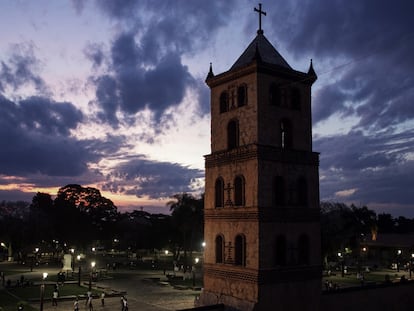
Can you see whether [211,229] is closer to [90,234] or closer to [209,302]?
[209,302]

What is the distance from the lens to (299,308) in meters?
23.2

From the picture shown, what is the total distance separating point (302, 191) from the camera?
24516mm

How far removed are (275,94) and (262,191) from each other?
17.7ft

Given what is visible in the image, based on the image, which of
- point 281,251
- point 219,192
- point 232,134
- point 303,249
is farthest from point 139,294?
point 232,134

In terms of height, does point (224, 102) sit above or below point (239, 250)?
above

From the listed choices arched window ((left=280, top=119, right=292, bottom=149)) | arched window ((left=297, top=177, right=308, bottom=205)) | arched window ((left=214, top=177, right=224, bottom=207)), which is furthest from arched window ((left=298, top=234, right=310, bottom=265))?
arched window ((left=280, top=119, right=292, bottom=149))

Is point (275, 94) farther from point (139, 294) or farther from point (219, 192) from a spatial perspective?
point (139, 294)

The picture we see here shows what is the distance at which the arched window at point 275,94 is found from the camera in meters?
24.0

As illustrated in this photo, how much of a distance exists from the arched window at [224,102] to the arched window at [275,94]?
8.73ft

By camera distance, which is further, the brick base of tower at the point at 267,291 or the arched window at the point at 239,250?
the arched window at the point at 239,250

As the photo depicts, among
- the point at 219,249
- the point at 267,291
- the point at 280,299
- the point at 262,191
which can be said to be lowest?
the point at 280,299

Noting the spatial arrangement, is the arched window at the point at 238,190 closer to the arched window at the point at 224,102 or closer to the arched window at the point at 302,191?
the arched window at the point at 302,191

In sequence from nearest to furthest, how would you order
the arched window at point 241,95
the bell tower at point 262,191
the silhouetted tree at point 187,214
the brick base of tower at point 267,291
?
the brick base of tower at point 267,291, the bell tower at point 262,191, the arched window at point 241,95, the silhouetted tree at point 187,214

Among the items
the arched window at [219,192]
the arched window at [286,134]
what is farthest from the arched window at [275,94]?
the arched window at [219,192]
